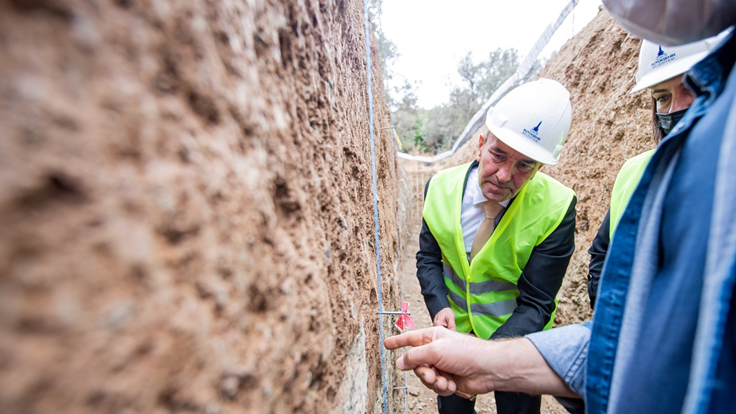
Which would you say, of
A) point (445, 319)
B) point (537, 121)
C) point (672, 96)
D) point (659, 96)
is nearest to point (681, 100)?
point (672, 96)

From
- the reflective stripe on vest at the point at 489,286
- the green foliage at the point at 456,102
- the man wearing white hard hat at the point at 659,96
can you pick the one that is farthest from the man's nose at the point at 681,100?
the green foliage at the point at 456,102

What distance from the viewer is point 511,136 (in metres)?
1.82

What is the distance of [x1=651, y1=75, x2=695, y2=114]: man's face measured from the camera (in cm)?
171

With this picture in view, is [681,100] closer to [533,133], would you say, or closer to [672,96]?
[672,96]

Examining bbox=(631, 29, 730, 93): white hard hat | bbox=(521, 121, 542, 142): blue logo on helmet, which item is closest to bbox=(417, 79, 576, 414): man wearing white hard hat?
bbox=(521, 121, 542, 142): blue logo on helmet

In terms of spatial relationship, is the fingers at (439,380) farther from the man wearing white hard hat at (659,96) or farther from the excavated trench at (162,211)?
the man wearing white hard hat at (659,96)

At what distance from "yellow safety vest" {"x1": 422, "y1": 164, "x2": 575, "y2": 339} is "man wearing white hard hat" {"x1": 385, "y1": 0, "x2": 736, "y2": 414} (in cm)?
90

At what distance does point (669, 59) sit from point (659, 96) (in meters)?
0.20

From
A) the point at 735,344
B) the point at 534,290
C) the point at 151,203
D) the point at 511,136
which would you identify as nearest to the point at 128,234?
the point at 151,203

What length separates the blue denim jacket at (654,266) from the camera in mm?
564

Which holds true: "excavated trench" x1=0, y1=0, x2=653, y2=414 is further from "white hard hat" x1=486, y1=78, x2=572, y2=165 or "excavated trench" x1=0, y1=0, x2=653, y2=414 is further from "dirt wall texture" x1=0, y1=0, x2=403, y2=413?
"white hard hat" x1=486, y1=78, x2=572, y2=165

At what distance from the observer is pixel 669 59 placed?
1792mm

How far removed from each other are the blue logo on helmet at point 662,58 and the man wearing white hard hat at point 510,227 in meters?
0.51

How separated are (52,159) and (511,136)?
1.90m
